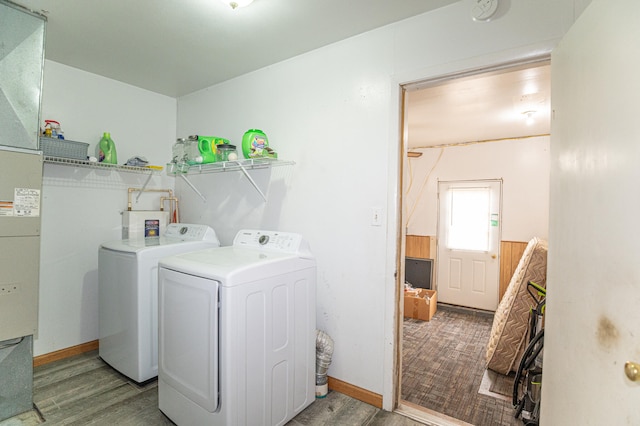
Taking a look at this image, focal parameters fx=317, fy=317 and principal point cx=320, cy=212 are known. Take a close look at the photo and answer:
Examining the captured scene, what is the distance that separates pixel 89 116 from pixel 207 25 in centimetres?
155

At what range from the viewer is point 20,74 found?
6.08ft

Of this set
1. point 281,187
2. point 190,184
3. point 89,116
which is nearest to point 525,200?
point 281,187

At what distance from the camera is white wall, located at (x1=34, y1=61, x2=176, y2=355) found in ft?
8.38

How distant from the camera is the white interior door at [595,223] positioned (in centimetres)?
86

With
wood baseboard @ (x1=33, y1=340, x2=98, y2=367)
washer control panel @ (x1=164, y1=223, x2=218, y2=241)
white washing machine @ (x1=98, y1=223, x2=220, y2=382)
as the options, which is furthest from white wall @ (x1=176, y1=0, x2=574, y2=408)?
wood baseboard @ (x1=33, y1=340, x2=98, y2=367)

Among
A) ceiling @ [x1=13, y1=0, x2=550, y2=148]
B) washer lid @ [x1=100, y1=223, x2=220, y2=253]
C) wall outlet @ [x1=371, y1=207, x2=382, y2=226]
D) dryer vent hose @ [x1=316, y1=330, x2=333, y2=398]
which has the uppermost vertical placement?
ceiling @ [x1=13, y1=0, x2=550, y2=148]

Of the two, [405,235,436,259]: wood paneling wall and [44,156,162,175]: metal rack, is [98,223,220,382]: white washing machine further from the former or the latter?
[405,235,436,259]: wood paneling wall

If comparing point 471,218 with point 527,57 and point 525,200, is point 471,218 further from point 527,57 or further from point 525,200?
point 527,57

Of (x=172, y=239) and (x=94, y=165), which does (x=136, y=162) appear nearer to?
(x=94, y=165)

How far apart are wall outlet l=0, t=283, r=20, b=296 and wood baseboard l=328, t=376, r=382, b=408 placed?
2.00 m

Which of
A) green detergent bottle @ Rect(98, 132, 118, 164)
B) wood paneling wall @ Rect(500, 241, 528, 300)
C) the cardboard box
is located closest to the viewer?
green detergent bottle @ Rect(98, 132, 118, 164)

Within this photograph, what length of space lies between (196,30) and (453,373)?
10.5 feet

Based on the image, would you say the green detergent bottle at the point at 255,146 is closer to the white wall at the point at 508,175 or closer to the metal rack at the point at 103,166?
the metal rack at the point at 103,166

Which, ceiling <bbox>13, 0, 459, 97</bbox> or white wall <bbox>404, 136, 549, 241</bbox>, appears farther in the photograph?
white wall <bbox>404, 136, 549, 241</bbox>
